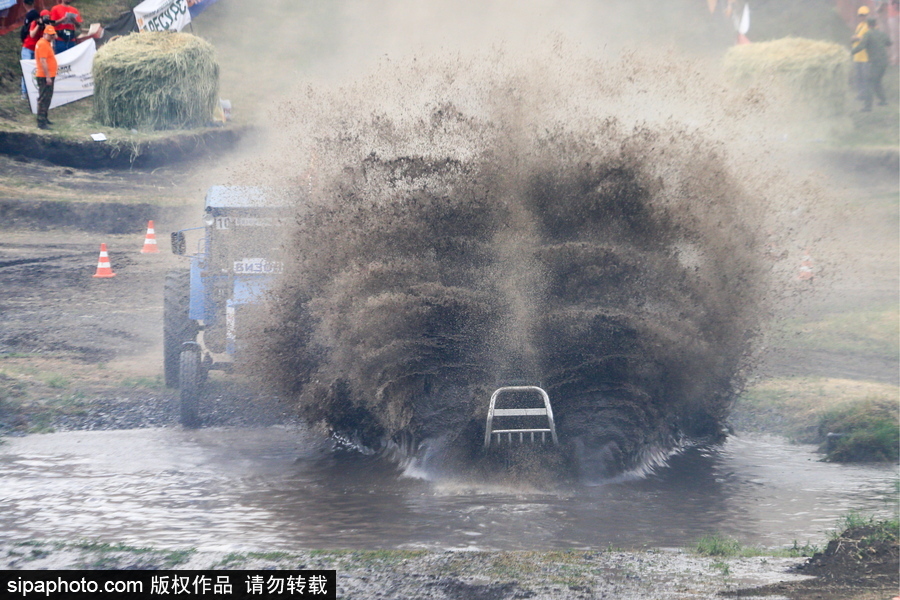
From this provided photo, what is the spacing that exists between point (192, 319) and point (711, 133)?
5966 mm

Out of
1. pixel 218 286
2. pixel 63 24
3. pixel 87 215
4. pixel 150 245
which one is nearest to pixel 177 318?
pixel 218 286

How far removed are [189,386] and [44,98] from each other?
12.6 m

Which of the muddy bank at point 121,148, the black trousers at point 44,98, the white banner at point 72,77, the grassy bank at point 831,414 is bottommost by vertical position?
the grassy bank at point 831,414

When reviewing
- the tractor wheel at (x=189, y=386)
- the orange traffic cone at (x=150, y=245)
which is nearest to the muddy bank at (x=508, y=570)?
the tractor wheel at (x=189, y=386)

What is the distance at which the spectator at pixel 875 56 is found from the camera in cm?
2273

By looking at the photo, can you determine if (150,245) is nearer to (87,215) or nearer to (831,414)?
(87,215)

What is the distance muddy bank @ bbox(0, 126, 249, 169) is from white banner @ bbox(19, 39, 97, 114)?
1116 mm

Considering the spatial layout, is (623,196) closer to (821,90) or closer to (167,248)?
(167,248)

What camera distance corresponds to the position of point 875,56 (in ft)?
75.9

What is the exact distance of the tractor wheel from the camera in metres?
9.99

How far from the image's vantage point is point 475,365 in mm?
8117

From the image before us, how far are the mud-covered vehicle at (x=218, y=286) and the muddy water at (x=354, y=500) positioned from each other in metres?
0.98

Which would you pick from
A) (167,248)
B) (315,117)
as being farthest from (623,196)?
(167,248)

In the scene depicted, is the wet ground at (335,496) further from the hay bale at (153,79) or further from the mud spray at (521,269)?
the hay bale at (153,79)
